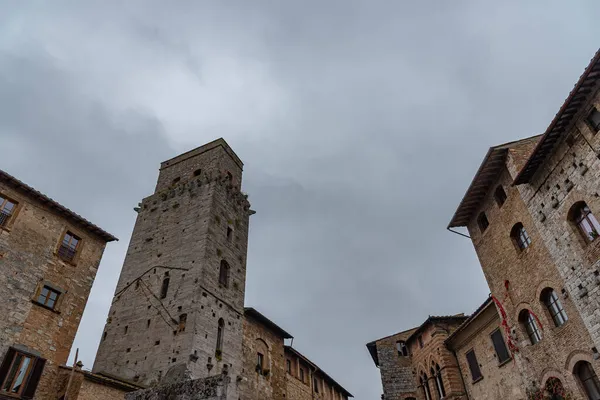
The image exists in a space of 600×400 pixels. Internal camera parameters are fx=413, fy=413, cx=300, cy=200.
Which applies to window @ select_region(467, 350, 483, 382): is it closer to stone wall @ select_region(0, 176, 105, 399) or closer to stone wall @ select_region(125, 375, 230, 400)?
stone wall @ select_region(0, 176, 105, 399)

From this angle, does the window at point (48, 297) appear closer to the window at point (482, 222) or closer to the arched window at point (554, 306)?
the arched window at point (554, 306)

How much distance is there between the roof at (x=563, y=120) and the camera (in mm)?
11352

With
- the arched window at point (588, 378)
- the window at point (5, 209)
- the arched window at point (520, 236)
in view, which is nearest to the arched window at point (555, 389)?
the arched window at point (588, 378)

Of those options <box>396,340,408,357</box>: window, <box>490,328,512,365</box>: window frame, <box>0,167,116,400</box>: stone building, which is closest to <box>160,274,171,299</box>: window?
<box>0,167,116,400</box>: stone building

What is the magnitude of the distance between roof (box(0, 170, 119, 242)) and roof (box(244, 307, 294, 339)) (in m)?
8.91

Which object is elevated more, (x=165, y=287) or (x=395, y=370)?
(x=165, y=287)

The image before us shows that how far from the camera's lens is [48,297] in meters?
14.8

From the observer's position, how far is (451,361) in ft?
73.6

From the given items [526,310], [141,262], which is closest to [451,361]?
[526,310]

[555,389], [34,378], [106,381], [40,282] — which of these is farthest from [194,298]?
[555,389]

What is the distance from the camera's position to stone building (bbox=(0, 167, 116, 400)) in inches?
521

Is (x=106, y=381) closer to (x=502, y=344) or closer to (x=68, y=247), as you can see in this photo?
(x=68, y=247)

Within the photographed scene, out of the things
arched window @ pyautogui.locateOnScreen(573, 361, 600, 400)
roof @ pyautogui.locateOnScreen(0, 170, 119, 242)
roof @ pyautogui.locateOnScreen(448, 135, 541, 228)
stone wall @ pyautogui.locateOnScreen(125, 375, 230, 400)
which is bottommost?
stone wall @ pyautogui.locateOnScreen(125, 375, 230, 400)

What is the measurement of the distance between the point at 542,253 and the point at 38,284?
17.8 m
